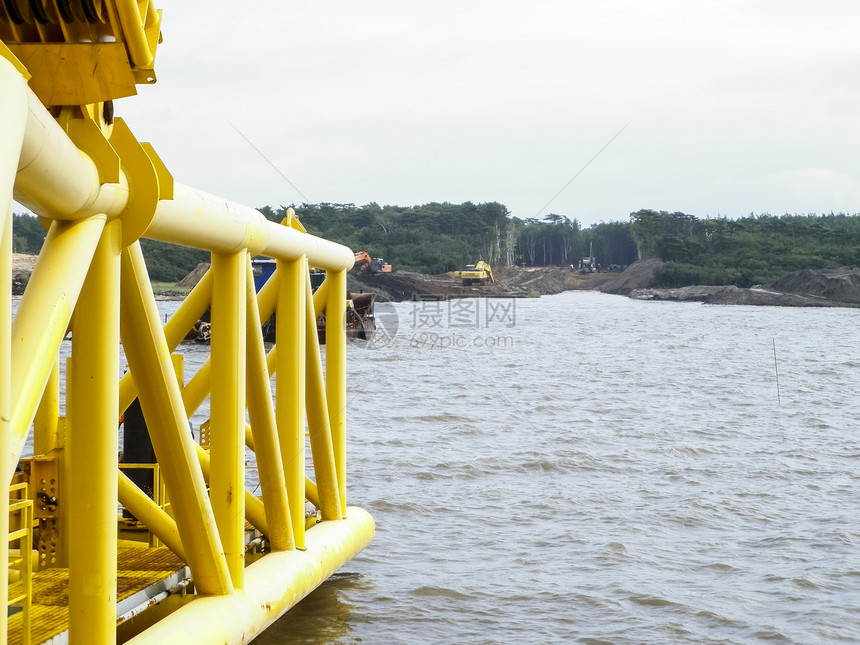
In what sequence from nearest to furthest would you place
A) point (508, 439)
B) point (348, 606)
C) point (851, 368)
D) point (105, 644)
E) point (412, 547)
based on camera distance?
point (105, 644)
point (348, 606)
point (412, 547)
point (508, 439)
point (851, 368)

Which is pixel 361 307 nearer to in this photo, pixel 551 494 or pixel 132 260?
pixel 551 494

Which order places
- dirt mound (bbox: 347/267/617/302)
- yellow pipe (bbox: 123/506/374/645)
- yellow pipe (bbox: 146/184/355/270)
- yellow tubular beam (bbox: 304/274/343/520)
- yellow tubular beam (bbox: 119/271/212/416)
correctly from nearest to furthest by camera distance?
yellow pipe (bbox: 146/184/355/270)
yellow pipe (bbox: 123/506/374/645)
yellow tubular beam (bbox: 119/271/212/416)
yellow tubular beam (bbox: 304/274/343/520)
dirt mound (bbox: 347/267/617/302)

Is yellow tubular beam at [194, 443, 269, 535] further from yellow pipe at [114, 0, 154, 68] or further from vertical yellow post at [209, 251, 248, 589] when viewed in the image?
yellow pipe at [114, 0, 154, 68]

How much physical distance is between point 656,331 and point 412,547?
50626mm

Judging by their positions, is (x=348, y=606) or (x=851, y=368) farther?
(x=851, y=368)

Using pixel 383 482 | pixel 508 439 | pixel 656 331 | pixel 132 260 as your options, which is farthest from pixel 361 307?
pixel 132 260

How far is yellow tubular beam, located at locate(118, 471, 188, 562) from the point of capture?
16.6 feet

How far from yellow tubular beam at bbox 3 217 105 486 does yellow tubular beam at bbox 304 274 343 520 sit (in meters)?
3.21

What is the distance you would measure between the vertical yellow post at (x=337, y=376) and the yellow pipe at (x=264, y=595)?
47 cm

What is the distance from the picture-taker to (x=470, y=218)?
153625 mm

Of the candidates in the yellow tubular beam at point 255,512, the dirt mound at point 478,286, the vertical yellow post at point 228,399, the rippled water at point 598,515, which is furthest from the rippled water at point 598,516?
the dirt mound at point 478,286

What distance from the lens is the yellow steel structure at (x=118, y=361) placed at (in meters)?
2.95

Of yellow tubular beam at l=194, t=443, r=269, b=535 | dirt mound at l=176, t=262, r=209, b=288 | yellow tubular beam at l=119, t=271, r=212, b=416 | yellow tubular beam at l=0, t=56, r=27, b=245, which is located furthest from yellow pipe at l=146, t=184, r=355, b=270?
dirt mound at l=176, t=262, r=209, b=288

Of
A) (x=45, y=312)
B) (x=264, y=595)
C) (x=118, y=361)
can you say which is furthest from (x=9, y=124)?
(x=264, y=595)
